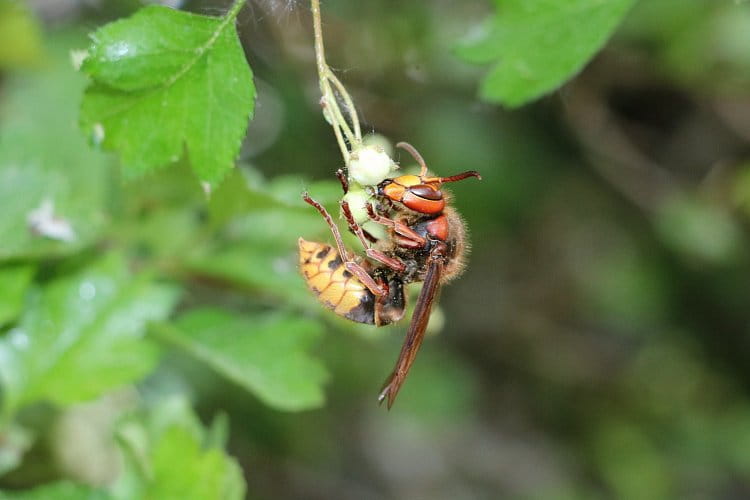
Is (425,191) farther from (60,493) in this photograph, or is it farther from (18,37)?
(18,37)

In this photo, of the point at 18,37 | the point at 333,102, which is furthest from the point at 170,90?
the point at 18,37

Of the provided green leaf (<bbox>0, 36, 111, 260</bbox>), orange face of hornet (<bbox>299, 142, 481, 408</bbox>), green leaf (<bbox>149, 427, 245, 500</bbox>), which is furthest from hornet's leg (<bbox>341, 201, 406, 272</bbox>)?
green leaf (<bbox>0, 36, 111, 260</bbox>)

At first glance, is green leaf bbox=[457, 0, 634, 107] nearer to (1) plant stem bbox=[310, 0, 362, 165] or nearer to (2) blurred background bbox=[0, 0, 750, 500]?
(1) plant stem bbox=[310, 0, 362, 165]

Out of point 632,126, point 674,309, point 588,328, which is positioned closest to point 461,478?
point 588,328

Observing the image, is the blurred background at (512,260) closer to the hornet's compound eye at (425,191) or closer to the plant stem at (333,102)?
the hornet's compound eye at (425,191)

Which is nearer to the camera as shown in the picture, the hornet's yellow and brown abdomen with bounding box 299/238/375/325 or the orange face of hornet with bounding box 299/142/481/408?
the orange face of hornet with bounding box 299/142/481/408

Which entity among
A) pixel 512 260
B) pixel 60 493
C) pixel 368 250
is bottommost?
pixel 512 260

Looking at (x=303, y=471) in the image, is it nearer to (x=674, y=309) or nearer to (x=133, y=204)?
(x=674, y=309)
